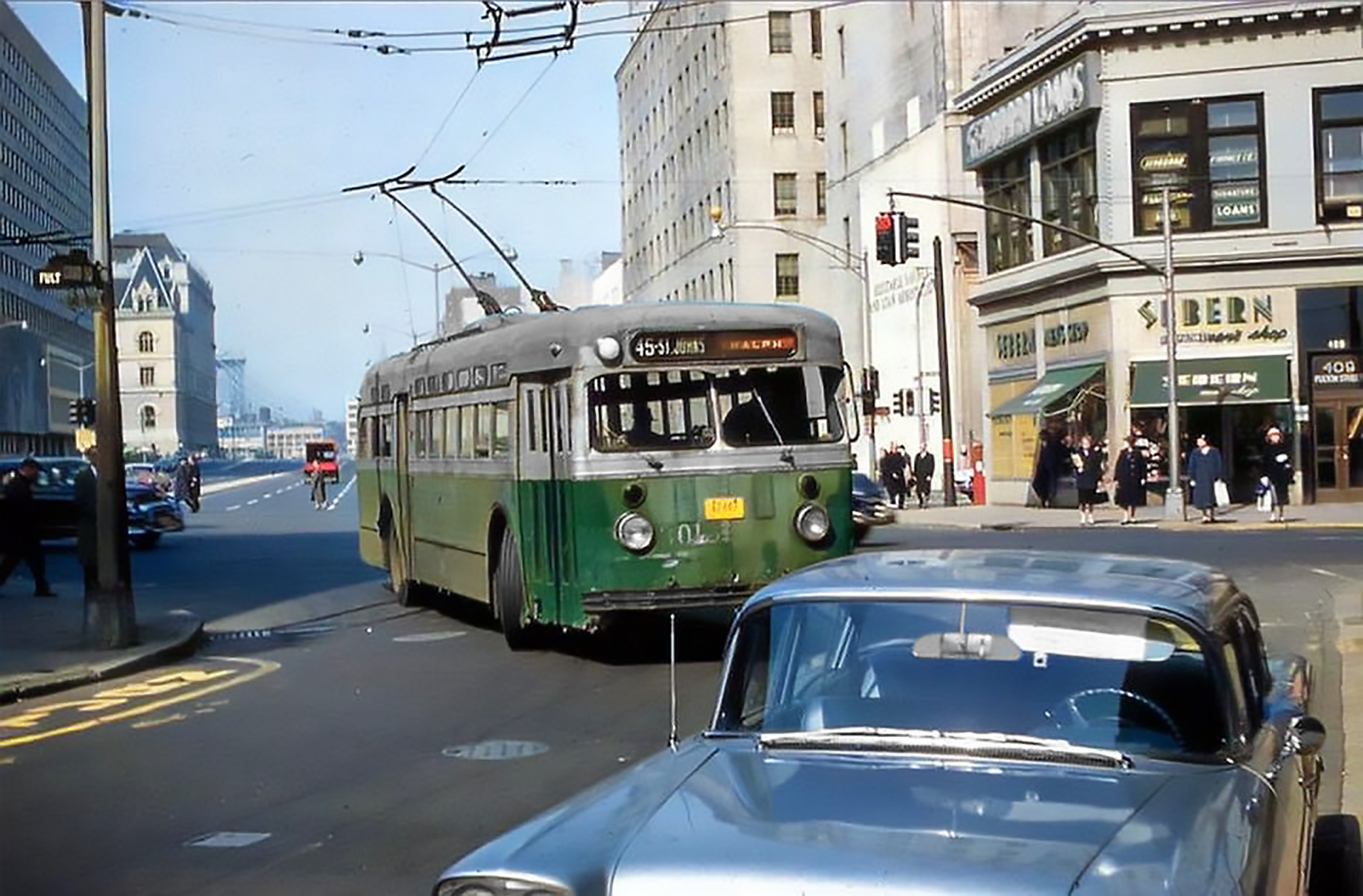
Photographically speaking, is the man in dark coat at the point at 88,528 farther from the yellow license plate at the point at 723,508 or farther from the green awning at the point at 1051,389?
the green awning at the point at 1051,389

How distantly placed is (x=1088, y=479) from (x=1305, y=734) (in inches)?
1281

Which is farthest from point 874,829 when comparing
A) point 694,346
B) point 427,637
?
point 427,637

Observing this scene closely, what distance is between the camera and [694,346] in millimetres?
14570

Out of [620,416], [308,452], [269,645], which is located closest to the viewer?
[620,416]

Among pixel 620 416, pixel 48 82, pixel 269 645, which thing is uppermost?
pixel 48 82

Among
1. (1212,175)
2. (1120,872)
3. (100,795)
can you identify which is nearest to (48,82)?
(1212,175)

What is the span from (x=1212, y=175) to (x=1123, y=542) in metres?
15.9

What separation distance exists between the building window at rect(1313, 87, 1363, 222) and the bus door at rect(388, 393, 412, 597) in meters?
28.2

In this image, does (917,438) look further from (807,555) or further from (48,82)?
(807,555)

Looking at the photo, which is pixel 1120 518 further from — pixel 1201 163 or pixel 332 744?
pixel 332 744

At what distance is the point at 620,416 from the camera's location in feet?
48.1

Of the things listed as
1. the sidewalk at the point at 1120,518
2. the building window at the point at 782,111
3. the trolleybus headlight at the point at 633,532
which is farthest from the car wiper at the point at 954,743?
the building window at the point at 782,111

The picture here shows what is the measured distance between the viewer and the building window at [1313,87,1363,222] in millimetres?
42062

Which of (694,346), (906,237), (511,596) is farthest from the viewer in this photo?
(906,237)
